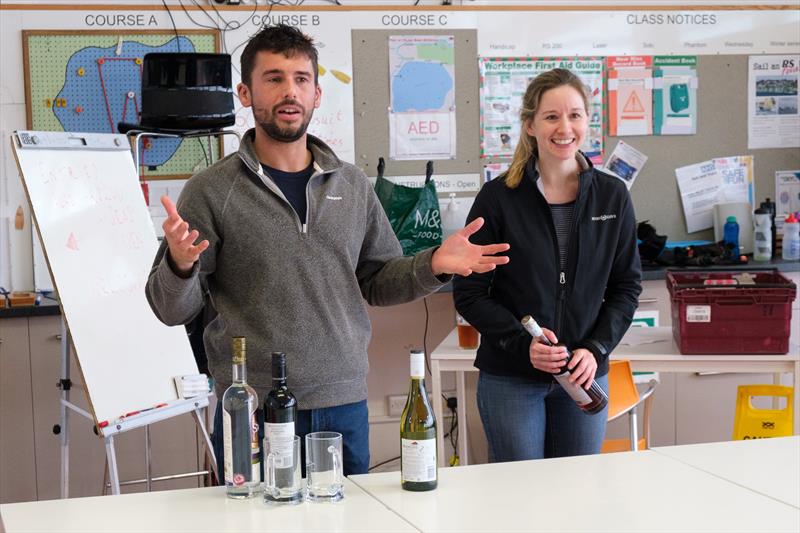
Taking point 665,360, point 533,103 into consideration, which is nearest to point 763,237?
point 665,360

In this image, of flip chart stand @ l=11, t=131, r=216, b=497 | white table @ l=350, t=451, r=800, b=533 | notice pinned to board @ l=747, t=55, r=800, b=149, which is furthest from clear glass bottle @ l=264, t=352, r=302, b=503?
notice pinned to board @ l=747, t=55, r=800, b=149

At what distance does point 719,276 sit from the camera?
3.69 meters

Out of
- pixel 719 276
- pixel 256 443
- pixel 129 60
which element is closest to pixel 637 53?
pixel 719 276

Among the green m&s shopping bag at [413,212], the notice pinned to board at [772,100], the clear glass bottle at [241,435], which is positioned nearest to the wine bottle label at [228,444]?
the clear glass bottle at [241,435]

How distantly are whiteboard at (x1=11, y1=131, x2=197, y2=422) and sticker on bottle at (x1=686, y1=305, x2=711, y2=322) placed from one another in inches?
69.2

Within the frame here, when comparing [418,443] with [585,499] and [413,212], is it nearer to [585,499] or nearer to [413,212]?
[585,499]

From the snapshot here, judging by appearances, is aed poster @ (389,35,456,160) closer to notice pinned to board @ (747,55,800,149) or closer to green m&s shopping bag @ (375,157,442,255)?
green m&s shopping bag @ (375,157,442,255)

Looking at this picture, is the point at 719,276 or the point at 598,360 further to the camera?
the point at 719,276

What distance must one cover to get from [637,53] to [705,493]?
3292 millimetres

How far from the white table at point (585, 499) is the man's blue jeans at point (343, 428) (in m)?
0.22

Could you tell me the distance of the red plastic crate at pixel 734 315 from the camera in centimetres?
349

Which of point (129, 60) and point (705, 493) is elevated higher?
point (129, 60)

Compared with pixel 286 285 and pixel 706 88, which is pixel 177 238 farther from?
pixel 706 88

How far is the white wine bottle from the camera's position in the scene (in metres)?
1.91
